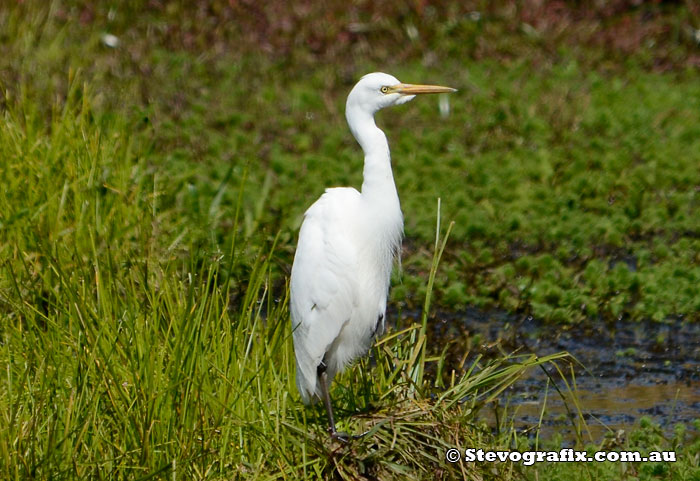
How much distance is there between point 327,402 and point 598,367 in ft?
6.52

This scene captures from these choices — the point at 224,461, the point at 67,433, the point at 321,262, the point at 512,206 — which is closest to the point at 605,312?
the point at 512,206

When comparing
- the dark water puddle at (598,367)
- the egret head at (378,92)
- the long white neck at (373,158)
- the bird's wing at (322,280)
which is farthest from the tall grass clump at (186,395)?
the dark water puddle at (598,367)

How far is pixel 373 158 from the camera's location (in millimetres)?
3842

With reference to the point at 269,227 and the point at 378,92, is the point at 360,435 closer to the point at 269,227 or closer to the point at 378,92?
the point at 378,92

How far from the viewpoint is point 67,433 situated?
3.34 metres

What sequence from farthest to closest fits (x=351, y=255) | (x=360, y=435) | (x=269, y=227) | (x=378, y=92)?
(x=269, y=227)
(x=351, y=255)
(x=378, y=92)
(x=360, y=435)

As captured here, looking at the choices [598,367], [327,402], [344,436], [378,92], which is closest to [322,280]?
[327,402]

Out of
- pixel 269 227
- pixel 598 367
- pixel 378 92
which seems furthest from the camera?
pixel 269 227

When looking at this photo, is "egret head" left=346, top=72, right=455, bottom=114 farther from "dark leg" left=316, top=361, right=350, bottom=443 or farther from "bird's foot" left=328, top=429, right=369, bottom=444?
"bird's foot" left=328, top=429, right=369, bottom=444

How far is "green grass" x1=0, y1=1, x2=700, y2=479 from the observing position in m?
3.60

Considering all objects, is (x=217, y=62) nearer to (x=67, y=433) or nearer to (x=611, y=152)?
(x=611, y=152)

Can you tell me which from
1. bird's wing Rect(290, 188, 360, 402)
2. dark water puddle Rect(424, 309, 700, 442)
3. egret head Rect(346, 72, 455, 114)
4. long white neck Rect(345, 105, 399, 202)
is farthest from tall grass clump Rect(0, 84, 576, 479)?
dark water puddle Rect(424, 309, 700, 442)

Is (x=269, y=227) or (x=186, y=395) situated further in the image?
(x=269, y=227)

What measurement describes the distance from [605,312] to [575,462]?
2105mm
